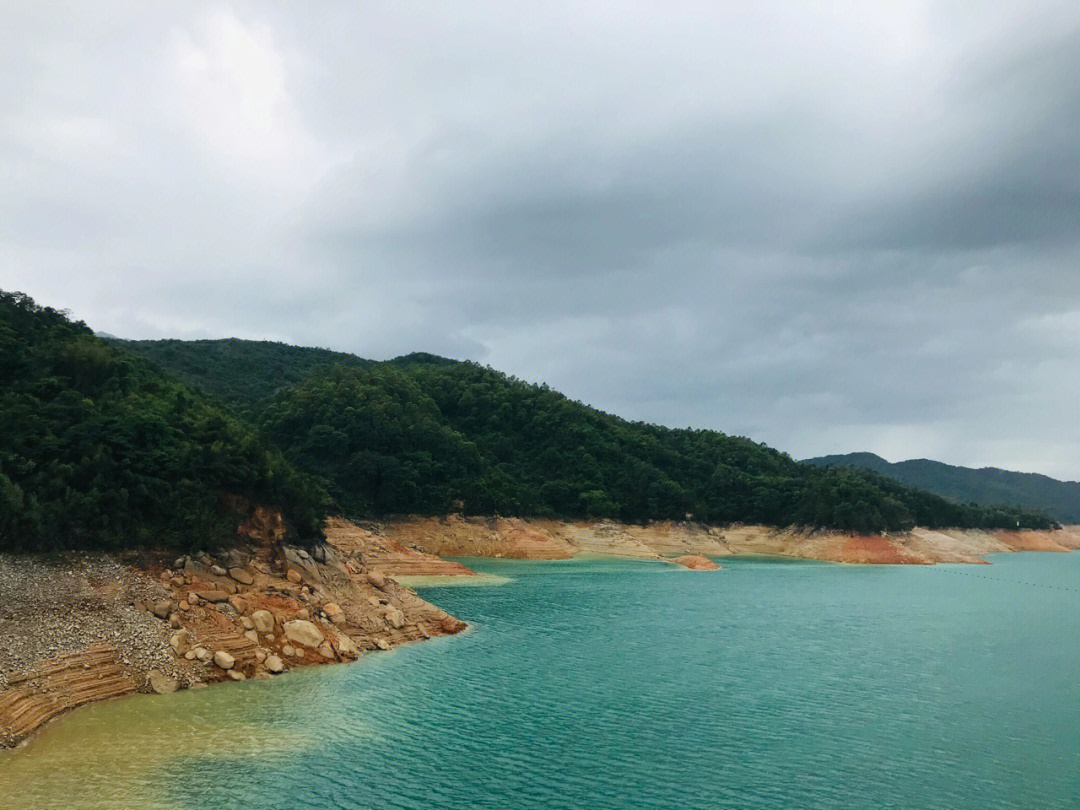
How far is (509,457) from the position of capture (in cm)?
10856

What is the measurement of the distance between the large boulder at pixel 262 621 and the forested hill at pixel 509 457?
178 ft

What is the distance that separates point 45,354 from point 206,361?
110 m

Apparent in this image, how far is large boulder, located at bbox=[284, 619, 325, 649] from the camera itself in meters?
26.4

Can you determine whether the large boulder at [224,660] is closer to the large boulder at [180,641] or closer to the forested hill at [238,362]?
the large boulder at [180,641]

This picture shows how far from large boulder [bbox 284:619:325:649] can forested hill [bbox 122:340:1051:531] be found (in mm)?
54076

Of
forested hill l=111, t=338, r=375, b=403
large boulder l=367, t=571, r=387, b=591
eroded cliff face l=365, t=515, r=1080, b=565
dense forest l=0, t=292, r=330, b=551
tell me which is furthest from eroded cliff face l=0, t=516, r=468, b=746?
forested hill l=111, t=338, r=375, b=403

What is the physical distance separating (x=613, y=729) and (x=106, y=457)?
21361 millimetres

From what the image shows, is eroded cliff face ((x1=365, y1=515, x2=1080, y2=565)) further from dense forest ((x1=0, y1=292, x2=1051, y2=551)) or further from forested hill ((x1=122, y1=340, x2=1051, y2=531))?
dense forest ((x1=0, y1=292, x2=1051, y2=551))

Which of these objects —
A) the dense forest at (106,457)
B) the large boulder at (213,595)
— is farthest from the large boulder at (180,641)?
the dense forest at (106,457)

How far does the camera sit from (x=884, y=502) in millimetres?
94812

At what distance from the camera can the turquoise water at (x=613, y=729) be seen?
15.8m

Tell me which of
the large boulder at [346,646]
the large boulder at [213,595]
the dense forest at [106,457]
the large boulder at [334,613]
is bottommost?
the large boulder at [346,646]

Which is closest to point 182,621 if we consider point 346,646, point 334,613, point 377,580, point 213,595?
point 213,595

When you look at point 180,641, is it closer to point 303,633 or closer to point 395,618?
point 303,633
